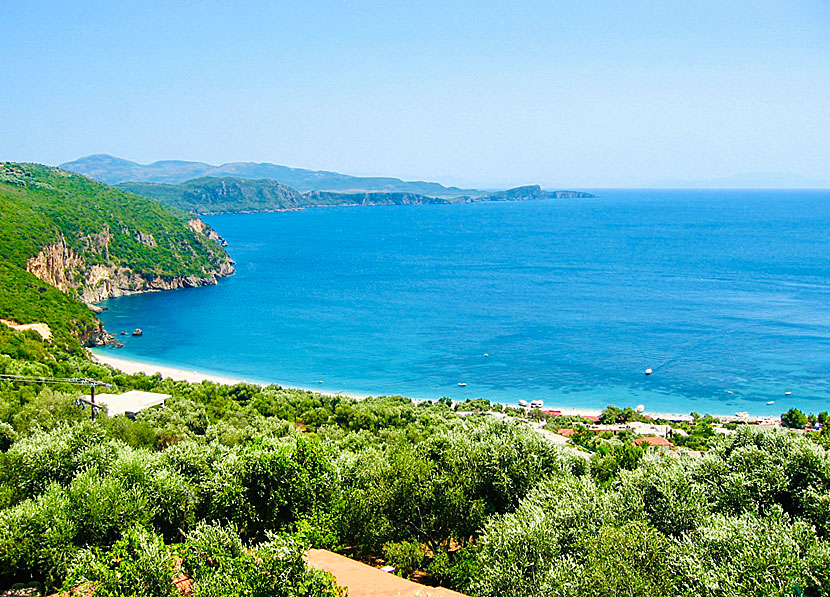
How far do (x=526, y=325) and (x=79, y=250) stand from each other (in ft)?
210

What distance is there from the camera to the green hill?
59656 millimetres

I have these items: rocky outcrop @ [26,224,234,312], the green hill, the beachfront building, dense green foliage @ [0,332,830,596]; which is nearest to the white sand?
the green hill

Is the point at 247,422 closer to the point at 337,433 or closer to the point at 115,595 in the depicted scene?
the point at 337,433

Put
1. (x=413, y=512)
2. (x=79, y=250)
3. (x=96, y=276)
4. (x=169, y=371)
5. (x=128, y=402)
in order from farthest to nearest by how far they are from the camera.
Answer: (x=96, y=276) < (x=79, y=250) < (x=169, y=371) < (x=128, y=402) < (x=413, y=512)

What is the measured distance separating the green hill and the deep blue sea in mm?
4964

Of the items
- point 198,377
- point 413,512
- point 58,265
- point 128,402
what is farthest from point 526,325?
point 58,265

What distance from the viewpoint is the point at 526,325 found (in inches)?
2884

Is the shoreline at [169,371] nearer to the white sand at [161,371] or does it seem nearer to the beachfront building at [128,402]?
the white sand at [161,371]

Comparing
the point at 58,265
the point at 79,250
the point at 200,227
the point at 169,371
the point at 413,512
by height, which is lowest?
the point at 169,371

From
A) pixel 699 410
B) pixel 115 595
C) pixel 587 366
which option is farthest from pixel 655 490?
pixel 587 366

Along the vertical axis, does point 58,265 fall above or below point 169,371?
above

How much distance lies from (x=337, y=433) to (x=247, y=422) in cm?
506

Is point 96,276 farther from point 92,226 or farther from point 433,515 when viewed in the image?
point 433,515

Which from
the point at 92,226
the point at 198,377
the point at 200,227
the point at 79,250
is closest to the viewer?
the point at 198,377
